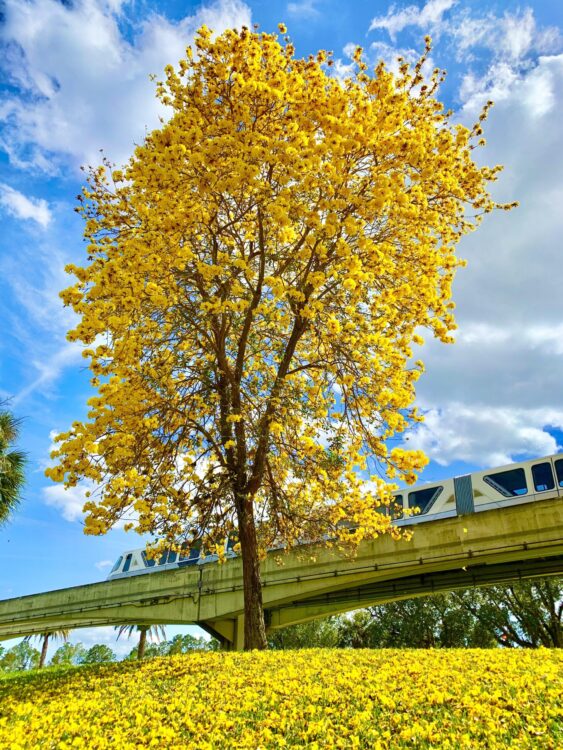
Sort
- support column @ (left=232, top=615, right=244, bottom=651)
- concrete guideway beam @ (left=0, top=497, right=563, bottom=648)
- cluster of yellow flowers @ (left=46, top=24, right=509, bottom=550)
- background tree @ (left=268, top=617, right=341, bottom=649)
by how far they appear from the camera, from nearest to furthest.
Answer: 1. cluster of yellow flowers @ (left=46, top=24, right=509, bottom=550)
2. concrete guideway beam @ (left=0, top=497, right=563, bottom=648)
3. support column @ (left=232, top=615, right=244, bottom=651)
4. background tree @ (left=268, top=617, right=341, bottom=649)

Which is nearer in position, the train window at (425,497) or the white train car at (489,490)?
the white train car at (489,490)

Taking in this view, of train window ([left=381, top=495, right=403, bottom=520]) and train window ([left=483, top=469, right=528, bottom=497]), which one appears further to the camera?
train window ([left=483, top=469, right=528, bottom=497])

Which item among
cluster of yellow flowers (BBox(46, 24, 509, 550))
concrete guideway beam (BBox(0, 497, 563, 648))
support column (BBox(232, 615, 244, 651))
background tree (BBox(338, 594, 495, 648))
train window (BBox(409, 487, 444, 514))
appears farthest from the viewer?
background tree (BBox(338, 594, 495, 648))

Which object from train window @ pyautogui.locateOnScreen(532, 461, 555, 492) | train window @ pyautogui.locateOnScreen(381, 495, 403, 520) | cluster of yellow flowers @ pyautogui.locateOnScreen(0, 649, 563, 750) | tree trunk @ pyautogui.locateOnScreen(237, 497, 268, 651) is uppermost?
train window @ pyautogui.locateOnScreen(532, 461, 555, 492)

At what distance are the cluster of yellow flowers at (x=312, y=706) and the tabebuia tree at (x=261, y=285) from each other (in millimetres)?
2613

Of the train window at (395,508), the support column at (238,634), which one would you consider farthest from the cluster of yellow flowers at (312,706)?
the support column at (238,634)

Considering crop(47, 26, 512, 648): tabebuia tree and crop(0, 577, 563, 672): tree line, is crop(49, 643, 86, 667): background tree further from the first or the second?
A: crop(47, 26, 512, 648): tabebuia tree

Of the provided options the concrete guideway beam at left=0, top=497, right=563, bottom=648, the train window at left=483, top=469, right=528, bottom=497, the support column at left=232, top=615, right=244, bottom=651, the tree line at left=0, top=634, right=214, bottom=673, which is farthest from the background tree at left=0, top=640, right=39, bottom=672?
the train window at left=483, top=469, right=528, bottom=497

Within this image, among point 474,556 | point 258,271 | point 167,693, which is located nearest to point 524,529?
point 474,556

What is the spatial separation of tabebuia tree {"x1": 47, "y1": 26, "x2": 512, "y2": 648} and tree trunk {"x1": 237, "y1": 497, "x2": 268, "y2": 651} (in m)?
0.04

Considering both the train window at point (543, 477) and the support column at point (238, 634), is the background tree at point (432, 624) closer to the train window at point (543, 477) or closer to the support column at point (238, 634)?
the support column at point (238, 634)

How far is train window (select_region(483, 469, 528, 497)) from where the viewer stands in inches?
745

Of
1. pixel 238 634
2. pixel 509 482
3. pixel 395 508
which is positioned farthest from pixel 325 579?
pixel 509 482

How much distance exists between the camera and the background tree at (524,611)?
23.9 m
